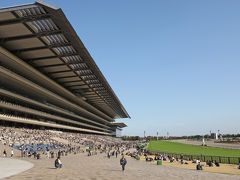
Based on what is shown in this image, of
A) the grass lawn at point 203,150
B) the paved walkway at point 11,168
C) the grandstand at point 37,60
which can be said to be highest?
the grandstand at point 37,60

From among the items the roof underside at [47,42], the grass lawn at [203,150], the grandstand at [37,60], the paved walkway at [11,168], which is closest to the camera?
the paved walkway at [11,168]

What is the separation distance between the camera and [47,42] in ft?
111

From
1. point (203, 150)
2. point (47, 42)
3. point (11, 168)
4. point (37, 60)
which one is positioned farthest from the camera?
point (203, 150)

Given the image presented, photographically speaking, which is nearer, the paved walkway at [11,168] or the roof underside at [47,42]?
the paved walkway at [11,168]

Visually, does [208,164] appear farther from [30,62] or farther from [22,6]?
[30,62]

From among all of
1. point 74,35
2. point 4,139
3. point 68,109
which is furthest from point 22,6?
point 68,109

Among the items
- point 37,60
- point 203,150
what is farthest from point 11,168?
point 203,150

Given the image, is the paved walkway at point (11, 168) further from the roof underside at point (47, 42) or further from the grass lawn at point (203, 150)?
the grass lawn at point (203, 150)

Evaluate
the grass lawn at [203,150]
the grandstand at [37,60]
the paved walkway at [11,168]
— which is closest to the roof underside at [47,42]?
the grandstand at [37,60]

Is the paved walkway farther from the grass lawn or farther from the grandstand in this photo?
the grass lawn

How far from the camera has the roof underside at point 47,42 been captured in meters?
25.8

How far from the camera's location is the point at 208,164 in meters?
23.5

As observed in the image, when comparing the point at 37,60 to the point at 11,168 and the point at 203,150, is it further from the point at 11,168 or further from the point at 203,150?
the point at 203,150

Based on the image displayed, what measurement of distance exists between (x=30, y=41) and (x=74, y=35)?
7.32 m
